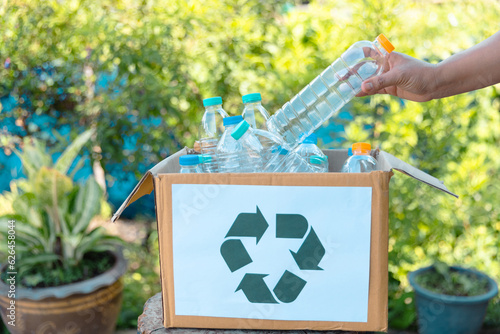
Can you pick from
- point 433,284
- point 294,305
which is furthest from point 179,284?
point 433,284

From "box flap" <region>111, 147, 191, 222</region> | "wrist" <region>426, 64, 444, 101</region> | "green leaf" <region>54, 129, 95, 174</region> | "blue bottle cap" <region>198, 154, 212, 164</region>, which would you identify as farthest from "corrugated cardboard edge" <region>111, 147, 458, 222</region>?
"green leaf" <region>54, 129, 95, 174</region>

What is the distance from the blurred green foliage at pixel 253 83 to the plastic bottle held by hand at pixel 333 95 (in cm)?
50

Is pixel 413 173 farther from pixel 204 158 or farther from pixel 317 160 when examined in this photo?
pixel 204 158

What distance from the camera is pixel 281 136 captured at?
4.38 feet

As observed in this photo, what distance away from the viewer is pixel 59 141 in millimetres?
2533

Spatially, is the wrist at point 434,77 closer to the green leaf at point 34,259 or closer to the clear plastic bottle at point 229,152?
the clear plastic bottle at point 229,152

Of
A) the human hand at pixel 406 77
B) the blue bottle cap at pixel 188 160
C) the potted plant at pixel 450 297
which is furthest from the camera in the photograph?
the potted plant at pixel 450 297

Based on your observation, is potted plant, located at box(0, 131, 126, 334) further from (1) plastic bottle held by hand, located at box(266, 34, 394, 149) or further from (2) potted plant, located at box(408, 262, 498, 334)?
(2) potted plant, located at box(408, 262, 498, 334)

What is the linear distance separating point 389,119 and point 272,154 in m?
1.24

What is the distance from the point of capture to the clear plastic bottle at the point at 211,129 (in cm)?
121

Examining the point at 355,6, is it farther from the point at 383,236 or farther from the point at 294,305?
the point at 294,305

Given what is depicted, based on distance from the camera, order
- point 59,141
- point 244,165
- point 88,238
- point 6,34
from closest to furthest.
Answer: point 244,165
point 88,238
point 6,34
point 59,141

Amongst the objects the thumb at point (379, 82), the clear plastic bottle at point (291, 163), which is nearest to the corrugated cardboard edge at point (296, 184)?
the clear plastic bottle at point (291, 163)

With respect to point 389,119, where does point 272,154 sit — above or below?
below
